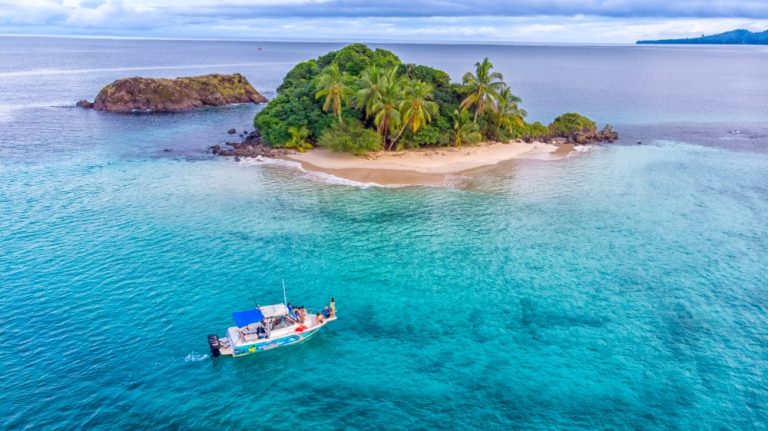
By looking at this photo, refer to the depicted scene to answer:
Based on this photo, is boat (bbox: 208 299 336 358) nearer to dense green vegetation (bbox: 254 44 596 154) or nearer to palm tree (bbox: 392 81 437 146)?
dense green vegetation (bbox: 254 44 596 154)

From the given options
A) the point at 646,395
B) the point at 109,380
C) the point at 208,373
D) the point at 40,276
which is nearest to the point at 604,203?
the point at 646,395

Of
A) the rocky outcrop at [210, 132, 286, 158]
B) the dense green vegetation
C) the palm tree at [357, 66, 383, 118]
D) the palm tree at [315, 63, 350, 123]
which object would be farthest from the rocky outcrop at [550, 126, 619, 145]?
the rocky outcrop at [210, 132, 286, 158]

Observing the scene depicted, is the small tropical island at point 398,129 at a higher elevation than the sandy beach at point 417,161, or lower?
higher

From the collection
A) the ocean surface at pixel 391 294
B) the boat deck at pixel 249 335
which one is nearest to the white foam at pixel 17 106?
the ocean surface at pixel 391 294

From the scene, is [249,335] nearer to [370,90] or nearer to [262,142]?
[370,90]

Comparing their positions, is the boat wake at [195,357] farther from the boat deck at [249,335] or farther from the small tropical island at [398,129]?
the small tropical island at [398,129]

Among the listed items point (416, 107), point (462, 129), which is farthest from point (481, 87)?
point (416, 107)
